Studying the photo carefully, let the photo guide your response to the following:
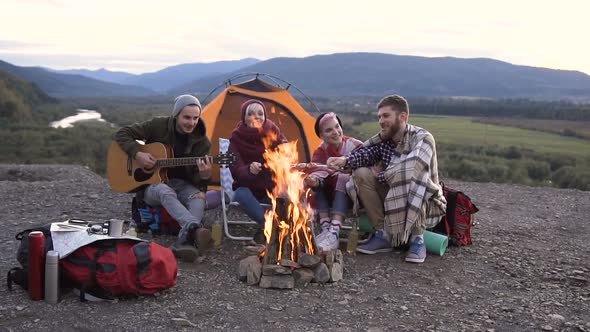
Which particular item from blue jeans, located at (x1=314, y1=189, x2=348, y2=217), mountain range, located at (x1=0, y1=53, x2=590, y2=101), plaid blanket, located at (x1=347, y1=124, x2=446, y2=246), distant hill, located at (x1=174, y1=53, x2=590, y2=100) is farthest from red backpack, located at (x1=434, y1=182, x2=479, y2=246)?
distant hill, located at (x1=174, y1=53, x2=590, y2=100)

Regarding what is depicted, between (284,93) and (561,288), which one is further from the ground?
(284,93)

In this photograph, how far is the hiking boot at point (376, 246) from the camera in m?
5.33

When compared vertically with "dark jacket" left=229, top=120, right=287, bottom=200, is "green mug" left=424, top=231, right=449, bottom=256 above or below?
below

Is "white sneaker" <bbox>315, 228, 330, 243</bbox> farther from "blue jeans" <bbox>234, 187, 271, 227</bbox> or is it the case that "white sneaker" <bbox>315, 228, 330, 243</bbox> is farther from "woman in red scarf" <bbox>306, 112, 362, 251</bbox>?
"blue jeans" <bbox>234, 187, 271, 227</bbox>

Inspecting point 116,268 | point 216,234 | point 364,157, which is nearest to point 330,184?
point 364,157

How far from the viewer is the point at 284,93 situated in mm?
7723

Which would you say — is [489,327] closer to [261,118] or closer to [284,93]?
[261,118]

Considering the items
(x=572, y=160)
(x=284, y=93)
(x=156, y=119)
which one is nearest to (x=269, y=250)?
(x=156, y=119)

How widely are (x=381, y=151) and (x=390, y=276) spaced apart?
4.29ft

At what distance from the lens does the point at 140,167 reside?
558 centimetres

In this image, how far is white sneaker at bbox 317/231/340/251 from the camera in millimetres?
5168

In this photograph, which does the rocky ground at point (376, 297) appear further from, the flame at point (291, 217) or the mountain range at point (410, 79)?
the mountain range at point (410, 79)

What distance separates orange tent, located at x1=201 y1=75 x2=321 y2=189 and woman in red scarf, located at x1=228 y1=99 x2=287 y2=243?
175 centimetres

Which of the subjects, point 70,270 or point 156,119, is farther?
point 156,119
